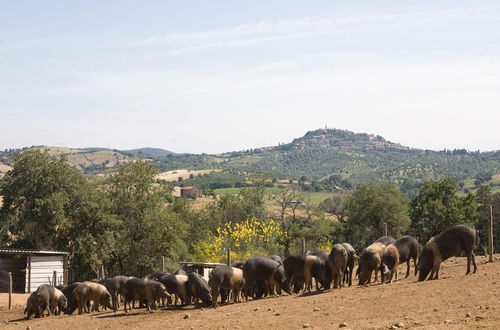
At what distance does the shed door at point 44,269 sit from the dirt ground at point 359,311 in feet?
48.3

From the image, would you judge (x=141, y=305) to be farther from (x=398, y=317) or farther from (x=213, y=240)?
(x=213, y=240)

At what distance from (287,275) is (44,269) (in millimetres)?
20655

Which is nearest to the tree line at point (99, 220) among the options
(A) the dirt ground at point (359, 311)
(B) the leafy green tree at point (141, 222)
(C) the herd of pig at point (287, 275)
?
(B) the leafy green tree at point (141, 222)

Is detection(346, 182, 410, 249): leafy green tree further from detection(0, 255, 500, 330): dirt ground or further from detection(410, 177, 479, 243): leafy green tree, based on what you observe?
detection(0, 255, 500, 330): dirt ground

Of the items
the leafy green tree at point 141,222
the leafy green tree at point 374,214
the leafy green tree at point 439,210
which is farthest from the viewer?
the leafy green tree at point 439,210

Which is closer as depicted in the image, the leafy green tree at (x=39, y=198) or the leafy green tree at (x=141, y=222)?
the leafy green tree at (x=39, y=198)

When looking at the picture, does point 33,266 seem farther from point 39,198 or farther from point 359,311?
point 359,311

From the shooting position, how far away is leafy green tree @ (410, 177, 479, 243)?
217ft

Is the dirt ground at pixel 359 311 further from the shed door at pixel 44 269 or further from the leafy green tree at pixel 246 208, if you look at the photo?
the leafy green tree at pixel 246 208

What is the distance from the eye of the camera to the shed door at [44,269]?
4062 centimetres

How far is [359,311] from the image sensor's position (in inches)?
707

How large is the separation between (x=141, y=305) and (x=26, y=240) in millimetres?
22915

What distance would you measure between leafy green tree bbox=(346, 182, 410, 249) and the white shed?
1203 inches

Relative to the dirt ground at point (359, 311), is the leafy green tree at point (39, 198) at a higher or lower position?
higher
